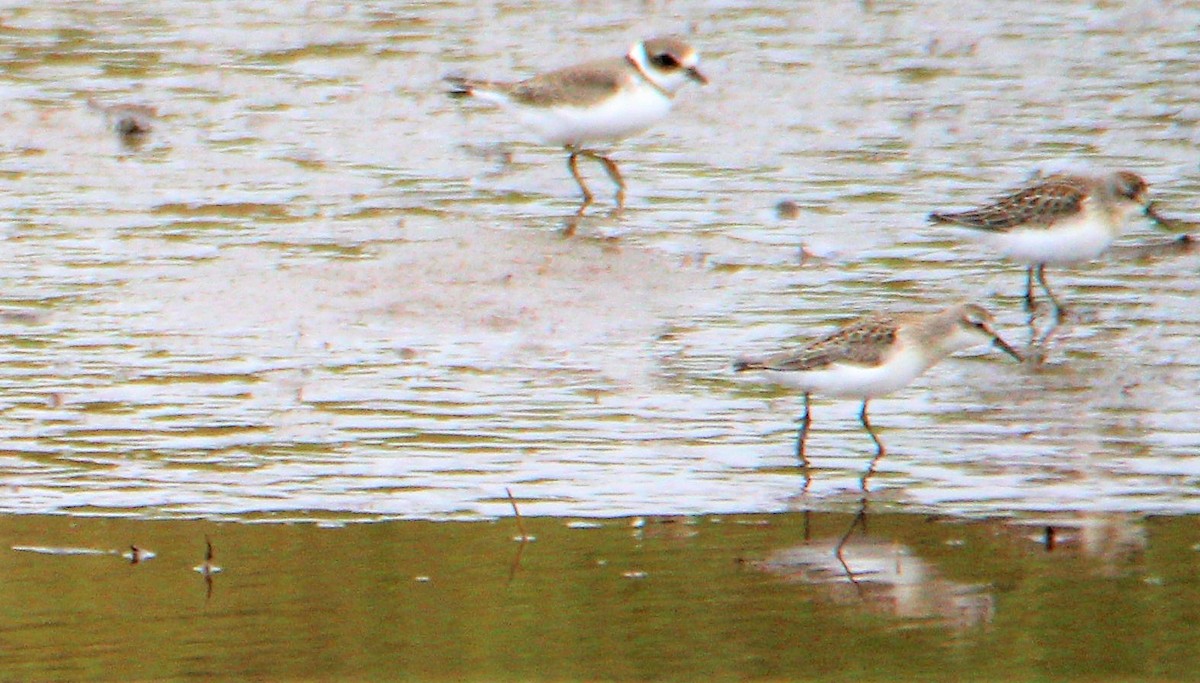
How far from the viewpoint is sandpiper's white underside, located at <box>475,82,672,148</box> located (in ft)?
46.1

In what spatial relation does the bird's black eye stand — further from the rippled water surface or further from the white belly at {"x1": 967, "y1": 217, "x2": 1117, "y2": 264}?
the white belly at {"x1": 967, "y1": 217, "x2": 1117, "y2": 264}

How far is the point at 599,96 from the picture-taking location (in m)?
14.1

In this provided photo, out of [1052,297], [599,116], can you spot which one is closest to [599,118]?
[599,116]

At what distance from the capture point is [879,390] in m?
8.87

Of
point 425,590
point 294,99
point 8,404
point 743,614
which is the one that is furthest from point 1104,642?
point 294,99

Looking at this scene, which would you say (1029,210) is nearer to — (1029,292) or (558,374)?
(1029,292)

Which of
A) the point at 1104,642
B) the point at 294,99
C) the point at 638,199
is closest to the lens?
the point at 1104,642

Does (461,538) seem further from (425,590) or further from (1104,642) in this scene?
(1104,642)

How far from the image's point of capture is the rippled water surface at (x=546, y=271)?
8.69 metres

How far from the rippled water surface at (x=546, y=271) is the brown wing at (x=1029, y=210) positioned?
1.51 feet

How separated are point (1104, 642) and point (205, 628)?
285cm

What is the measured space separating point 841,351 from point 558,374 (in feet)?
5.66

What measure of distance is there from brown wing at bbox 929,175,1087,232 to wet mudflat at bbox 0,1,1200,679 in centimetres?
50

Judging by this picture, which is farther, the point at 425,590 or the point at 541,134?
the point at 541,134
